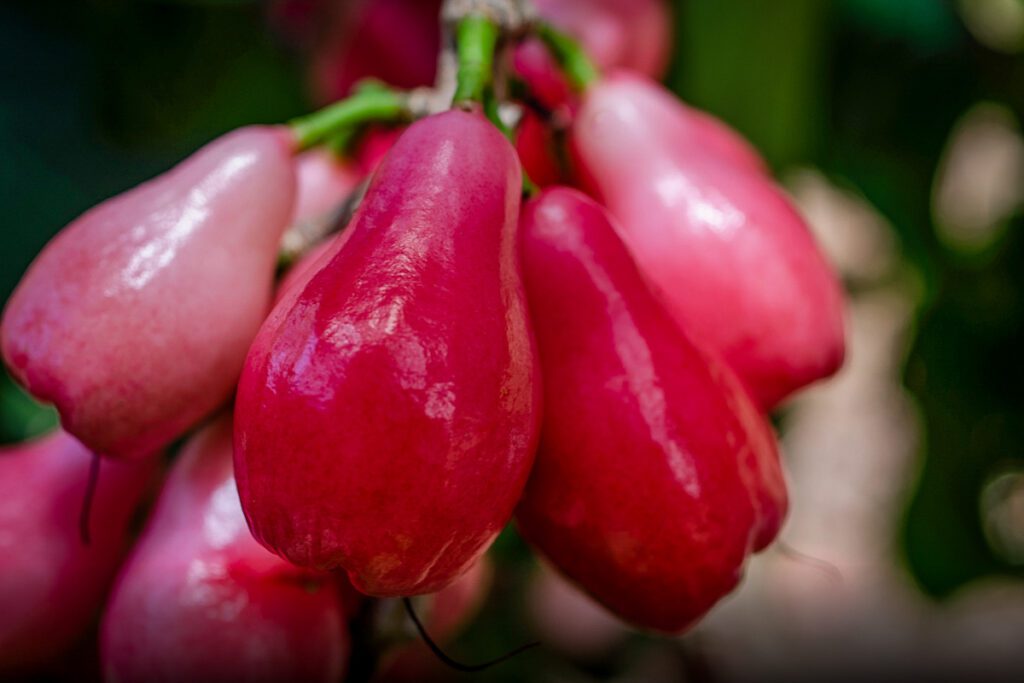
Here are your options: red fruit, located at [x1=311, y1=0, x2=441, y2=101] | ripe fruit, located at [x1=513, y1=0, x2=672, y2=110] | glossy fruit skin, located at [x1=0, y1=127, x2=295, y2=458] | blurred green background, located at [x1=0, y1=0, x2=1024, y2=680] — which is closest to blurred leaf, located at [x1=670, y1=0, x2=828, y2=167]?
blurred green background, located at [x1=0, y1=0, x2=1024, y2=680]

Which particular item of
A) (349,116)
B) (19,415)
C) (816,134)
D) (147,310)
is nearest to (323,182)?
(349,116)

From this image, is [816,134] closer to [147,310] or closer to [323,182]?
[323,182]

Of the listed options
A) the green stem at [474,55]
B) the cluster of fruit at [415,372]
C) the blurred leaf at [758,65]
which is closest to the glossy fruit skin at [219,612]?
the cluster of fruit at [415,372]

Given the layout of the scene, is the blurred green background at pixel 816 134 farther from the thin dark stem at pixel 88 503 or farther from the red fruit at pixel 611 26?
the thin dark stem at pixel 88 503

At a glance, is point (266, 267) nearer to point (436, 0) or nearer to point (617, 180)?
point (617, 180)

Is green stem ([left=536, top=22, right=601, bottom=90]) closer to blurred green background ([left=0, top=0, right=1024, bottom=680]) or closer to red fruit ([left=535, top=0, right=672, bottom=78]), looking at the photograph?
red fruit ([left=535, top=0, right=672, bottom=78])

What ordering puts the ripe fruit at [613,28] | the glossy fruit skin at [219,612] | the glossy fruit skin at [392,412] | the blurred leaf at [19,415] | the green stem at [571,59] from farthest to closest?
the blurred leaf at [19,415] → the ripe fruit at [613,28] → the green stem at [571,59] → the glossy fruit skin at [219,612] → the glossy fruit skin at [392,412]

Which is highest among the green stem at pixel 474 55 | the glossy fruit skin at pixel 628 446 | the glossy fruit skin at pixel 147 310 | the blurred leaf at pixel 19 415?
the green stem at pixel 474 55
